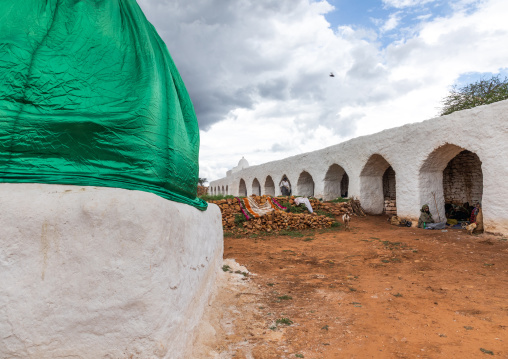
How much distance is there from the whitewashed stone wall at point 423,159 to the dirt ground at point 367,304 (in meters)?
1.63

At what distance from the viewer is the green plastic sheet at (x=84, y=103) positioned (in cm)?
162

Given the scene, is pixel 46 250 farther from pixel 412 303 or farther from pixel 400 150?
pixel 400 150

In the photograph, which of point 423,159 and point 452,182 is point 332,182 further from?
point 423,159

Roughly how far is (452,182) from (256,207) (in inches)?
290

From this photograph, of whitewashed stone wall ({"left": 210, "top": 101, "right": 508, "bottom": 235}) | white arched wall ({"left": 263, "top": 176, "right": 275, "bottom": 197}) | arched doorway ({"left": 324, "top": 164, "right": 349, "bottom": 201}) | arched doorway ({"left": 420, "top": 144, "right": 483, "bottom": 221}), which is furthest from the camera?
white arched wall ({"left": 263, "top": 176, "right": 275, "bottom": 197})

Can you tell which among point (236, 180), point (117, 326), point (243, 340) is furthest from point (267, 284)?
point (236, 180)

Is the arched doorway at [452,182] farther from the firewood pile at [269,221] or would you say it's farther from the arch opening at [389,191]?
the firewood pile at [269,221]

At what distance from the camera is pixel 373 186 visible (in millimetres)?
11062

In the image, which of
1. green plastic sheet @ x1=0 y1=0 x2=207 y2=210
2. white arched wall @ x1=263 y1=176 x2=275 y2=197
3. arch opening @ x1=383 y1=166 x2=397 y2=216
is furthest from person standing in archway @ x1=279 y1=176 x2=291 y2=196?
green plastic sheet @ x1=0 y1=0 x2=207 y2=210

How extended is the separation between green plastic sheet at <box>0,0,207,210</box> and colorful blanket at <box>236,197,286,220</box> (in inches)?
286

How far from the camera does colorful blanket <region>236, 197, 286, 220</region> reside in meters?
9.33

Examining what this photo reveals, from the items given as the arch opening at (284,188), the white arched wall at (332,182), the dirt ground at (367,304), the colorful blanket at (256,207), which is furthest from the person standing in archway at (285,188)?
the dirt ground at (367,304)

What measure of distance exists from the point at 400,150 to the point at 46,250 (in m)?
9.61

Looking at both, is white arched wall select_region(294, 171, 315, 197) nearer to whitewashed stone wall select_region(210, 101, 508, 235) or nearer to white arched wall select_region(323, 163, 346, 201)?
whitewashed stone wall select_region(210, 101, 508, 235)
